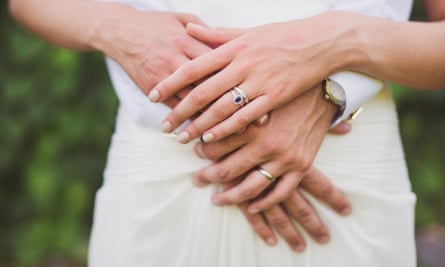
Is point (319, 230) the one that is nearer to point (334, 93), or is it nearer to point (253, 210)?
point (253, 210)

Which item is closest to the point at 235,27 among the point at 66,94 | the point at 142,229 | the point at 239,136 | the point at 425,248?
the point at 239,136

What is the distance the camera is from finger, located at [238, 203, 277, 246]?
150cm

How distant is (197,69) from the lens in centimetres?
140

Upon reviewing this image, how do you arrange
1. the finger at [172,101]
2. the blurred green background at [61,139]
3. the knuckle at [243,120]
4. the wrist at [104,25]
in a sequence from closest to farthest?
1. the knuckle at [243,120]
2. the finger at [172,101]
3. the wrist at [104,25]
4. the blurred green background at [61,139]

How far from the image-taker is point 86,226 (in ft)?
12.7

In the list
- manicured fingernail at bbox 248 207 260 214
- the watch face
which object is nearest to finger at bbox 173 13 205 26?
the watch face

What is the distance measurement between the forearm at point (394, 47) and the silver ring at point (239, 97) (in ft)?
0.78

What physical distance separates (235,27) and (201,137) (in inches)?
10.8

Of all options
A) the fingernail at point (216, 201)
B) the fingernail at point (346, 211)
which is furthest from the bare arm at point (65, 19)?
the fingernail at point (346, 211)

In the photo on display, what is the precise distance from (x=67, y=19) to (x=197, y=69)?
0.48 metres

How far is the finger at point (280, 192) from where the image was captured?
143 cm

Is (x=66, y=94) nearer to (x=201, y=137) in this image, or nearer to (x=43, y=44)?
(x=43, y=44)

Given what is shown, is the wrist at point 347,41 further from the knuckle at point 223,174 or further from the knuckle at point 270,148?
the knuckle at point 223,174

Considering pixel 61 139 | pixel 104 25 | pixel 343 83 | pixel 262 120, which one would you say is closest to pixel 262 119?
pixel 262 120
